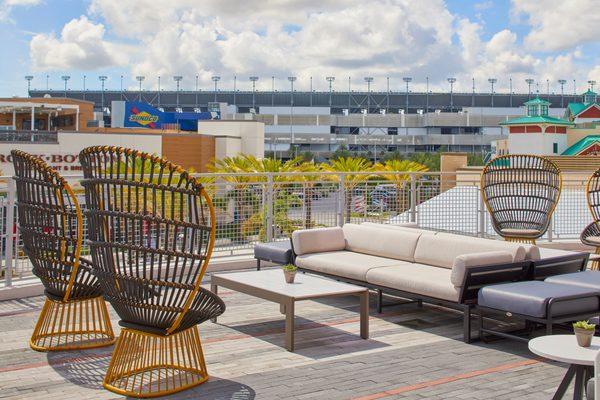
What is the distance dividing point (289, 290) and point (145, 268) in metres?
1.82

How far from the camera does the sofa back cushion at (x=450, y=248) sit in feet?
24.7

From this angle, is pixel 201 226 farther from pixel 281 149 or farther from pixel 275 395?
pixel 281 149

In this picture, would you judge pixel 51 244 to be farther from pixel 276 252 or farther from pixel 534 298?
pixel 534 298

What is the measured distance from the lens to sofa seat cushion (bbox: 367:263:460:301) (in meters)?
7.07

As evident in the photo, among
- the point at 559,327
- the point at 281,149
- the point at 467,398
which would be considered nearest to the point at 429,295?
the point at 559,327

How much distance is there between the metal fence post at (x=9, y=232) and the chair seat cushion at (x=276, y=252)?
9.53ft

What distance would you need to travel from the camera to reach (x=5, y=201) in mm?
8797

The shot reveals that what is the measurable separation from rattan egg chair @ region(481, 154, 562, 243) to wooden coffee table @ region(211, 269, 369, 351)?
187 inches

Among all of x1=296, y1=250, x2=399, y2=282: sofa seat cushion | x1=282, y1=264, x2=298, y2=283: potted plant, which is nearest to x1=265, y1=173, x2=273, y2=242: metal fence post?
x1=296, y1=250, x2=399, y2=282: sofa seat cushion

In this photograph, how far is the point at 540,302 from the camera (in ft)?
20.5

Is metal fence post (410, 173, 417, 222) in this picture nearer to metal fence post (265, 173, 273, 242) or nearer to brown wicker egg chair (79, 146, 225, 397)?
metal fence post (265, 173, 273, 242)

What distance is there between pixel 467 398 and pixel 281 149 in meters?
83.2

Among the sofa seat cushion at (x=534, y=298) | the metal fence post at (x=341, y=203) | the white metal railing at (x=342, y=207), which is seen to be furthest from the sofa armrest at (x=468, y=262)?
the metal fence post at (x=341, y=203)

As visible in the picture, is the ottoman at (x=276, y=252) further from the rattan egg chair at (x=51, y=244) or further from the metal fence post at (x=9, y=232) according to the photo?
the metal fence post at (x=9, y=232)
